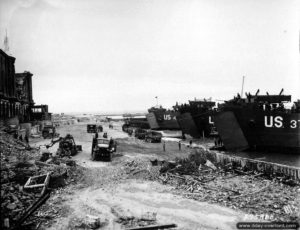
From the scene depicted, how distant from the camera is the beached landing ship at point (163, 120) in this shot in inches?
2288

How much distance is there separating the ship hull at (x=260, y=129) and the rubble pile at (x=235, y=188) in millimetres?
9697

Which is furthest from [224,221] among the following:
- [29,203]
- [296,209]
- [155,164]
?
[155,164]

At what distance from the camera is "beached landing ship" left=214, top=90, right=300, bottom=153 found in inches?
970

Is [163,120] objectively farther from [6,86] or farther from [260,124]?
[260,124]

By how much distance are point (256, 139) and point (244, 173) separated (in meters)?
10.6

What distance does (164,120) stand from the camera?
191ft

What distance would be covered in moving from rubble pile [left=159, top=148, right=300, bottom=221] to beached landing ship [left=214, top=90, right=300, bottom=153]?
973cm

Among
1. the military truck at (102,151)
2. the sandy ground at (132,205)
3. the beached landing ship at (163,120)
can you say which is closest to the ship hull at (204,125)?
the beached landing ship at (163,120)

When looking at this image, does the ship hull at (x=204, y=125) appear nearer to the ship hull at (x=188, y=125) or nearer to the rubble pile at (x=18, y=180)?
the ship hull at (x=188, y=125)

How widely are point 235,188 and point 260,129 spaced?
13.6 m

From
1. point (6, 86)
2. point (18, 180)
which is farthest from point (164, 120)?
point (18, 180)

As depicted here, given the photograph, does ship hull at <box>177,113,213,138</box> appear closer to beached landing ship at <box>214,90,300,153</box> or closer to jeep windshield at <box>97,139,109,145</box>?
beached landing ship at <box>214,90,300,153</box>

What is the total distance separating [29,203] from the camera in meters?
11.2

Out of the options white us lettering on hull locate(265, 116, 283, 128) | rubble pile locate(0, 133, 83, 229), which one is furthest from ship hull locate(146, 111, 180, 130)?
rubble pile locate(0, 133, 83, 229)
